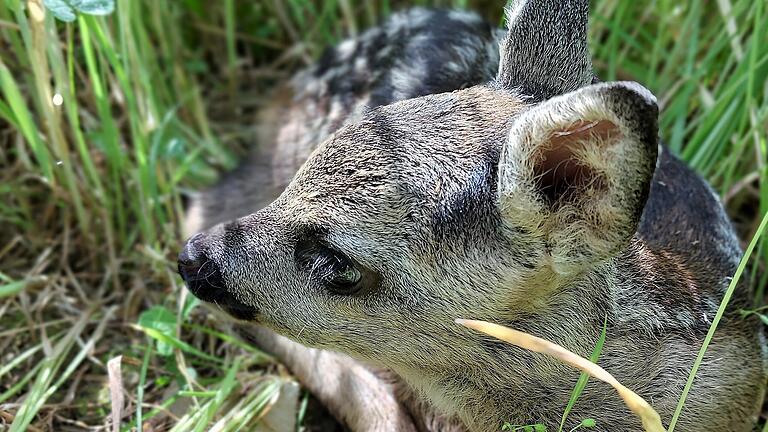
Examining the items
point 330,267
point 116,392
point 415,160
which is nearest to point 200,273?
point 330,267

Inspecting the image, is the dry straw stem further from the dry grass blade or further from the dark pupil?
the dry grass blade

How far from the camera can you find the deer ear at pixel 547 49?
7.48ft

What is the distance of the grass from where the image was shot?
2.79 metres

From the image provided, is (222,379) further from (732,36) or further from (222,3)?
(732,36)

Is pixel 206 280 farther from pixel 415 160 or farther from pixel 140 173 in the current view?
pixel 140 173

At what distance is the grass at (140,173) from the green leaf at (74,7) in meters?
0.05

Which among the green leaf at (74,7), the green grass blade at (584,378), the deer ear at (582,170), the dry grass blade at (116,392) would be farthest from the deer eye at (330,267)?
the green leaf at (74,7)

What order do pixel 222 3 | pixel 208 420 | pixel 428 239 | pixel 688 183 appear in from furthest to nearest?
1. pixel 222 3
2. pixel 688 183
3. pixel 208 420
4. pixel 428 239

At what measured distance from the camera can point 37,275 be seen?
125 inches

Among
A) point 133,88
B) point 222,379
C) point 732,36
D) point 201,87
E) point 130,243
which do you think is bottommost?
point 222,379

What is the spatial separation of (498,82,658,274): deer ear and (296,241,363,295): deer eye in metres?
0.39

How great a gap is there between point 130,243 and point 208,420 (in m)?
0.98

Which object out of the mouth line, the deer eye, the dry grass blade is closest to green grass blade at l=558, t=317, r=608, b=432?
the deer eye

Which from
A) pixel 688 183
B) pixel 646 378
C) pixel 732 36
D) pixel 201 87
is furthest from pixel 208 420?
pixel 732 36
